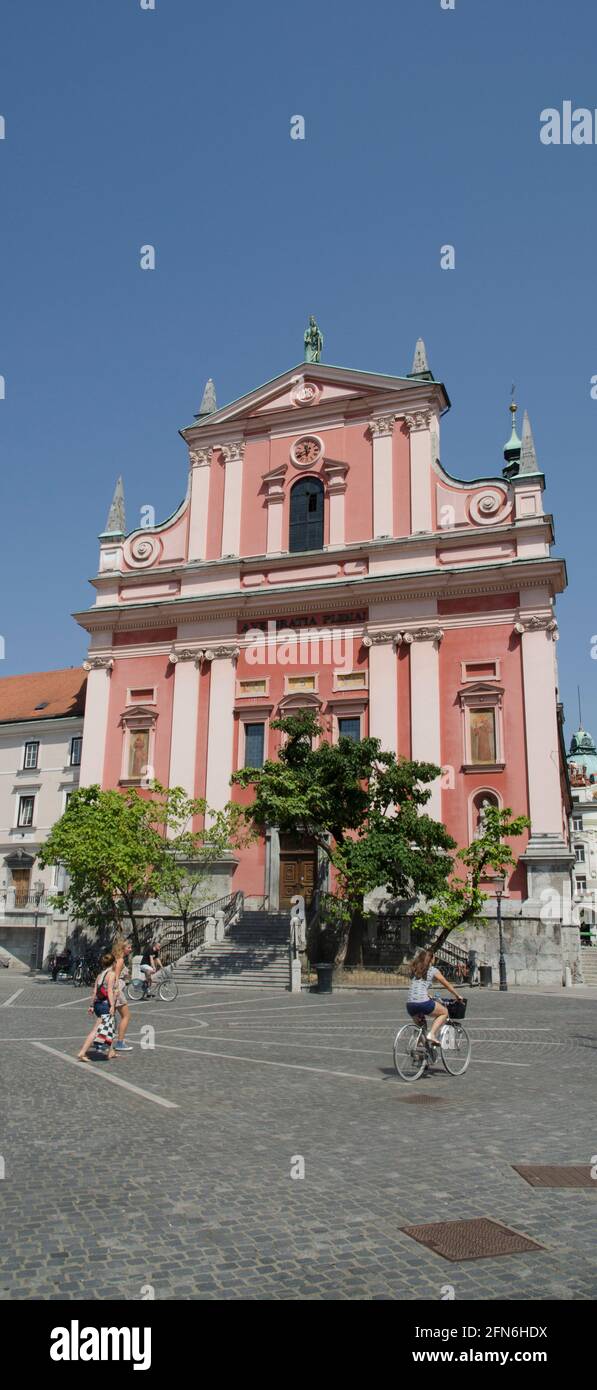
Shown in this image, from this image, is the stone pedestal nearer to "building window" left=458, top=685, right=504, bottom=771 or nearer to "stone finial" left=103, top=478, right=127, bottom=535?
"building window" left=458, top=685, right=504, bottom=771

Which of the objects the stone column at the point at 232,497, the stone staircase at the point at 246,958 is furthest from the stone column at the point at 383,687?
the stone column at the point at 232,497

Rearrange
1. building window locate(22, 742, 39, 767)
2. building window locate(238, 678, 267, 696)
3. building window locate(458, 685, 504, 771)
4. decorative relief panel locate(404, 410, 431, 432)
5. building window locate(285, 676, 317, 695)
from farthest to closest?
building window locate(22, 742, 39, 767) → building window locate(238, 678, 267, 696) → decorative relief panel locate(404, 410, 431, 432) → building window locate(285, 676, 317, 695) → building window locate(458, 685, 504, 771)

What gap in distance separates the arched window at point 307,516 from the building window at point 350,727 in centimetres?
757

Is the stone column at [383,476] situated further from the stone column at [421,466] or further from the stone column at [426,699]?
the stone column at [426,699]

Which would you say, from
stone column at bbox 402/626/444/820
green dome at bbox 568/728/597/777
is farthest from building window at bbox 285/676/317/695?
green dome at bbox 568/728/597/777

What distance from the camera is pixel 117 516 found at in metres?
43.1

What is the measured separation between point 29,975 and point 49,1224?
32621 millimetres

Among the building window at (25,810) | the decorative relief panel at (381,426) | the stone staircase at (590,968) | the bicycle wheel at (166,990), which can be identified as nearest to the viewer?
the bicycle wheel at (166,990)

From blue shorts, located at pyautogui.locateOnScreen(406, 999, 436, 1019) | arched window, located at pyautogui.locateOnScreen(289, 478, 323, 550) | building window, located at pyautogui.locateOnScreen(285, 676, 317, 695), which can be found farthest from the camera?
arched window, located at pyautogui.locateOnScreen(289, 478, 323, 550)

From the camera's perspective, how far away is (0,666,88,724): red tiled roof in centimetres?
4781

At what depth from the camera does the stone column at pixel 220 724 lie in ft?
121

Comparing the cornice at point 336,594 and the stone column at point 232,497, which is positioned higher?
the stone column at point 232,497

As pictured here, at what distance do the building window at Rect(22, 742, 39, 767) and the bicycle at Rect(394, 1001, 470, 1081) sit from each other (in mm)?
36655
